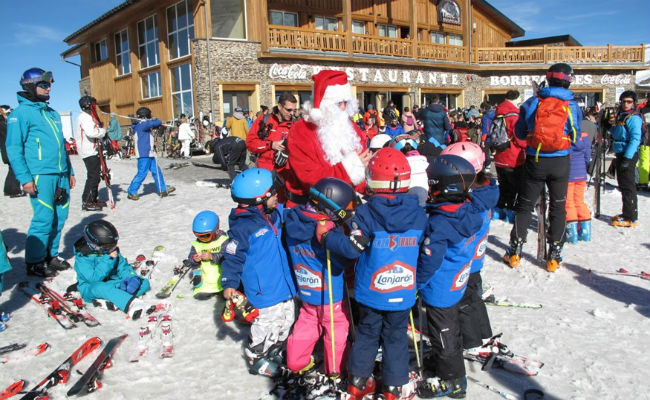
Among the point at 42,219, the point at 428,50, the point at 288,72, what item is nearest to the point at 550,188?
the point at 42,219

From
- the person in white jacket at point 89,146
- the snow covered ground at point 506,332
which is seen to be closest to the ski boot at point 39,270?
the snow covered ground at point 506,332

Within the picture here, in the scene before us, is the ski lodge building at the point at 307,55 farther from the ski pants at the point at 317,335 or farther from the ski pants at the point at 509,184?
the ski pants at the point at 317,335

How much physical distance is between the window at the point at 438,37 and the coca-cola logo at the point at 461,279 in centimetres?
2696

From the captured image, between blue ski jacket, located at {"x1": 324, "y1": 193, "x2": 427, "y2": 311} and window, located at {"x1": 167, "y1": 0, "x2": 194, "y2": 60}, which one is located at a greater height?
window, located at {"x1": 167, "y1": 0, "x2": 194, "y2": 60}

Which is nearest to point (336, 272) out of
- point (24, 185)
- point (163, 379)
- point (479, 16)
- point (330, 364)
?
point (330, 364)

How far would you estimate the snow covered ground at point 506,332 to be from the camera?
310 centimetres

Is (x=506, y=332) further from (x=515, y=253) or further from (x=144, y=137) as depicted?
(x=144, y=137)

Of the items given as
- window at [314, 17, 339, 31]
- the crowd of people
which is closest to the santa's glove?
the crowd of people

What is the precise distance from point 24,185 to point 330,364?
3848mm

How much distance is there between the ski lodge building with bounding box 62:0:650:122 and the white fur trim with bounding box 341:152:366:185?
14762 mm

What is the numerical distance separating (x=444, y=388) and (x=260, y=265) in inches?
60.8

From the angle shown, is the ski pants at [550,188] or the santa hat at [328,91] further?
the ski pants at [550,188]

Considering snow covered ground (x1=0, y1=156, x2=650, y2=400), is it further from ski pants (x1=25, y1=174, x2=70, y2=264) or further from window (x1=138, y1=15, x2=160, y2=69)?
window (x1=138, y1=15, x2=160, y2=69)

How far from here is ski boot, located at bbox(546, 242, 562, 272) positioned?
5172mm
